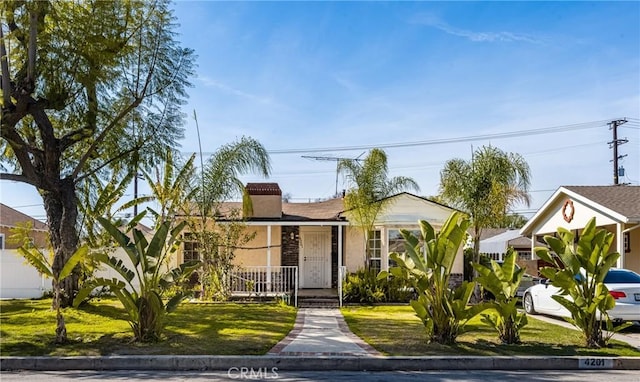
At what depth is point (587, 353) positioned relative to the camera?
9312 mm

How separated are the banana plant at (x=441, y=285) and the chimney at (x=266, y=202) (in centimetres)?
1033

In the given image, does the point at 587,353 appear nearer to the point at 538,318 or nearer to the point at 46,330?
the point at 538,318

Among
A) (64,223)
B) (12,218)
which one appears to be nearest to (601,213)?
(64,223)

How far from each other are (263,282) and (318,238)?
126 inches

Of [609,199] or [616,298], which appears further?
[609,199]

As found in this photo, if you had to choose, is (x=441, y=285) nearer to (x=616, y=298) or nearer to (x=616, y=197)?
(x=616, y=298)

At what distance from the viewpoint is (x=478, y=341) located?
33.2ft

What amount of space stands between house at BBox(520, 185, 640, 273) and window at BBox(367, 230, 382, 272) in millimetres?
7235

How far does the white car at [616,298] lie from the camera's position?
12336 millimetres

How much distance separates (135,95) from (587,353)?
1136cm

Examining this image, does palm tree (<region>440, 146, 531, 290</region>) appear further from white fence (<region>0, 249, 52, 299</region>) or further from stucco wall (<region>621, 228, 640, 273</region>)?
white fence (<region>0, 249, 52, 299</region>)

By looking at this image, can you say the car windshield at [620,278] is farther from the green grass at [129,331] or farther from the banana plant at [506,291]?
the green grass at [129,331]

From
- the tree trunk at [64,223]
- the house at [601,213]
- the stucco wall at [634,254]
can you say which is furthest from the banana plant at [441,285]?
the stucco wall at [634,254]

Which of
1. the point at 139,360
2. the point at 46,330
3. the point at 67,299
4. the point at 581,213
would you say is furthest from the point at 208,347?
the point at 581,213
